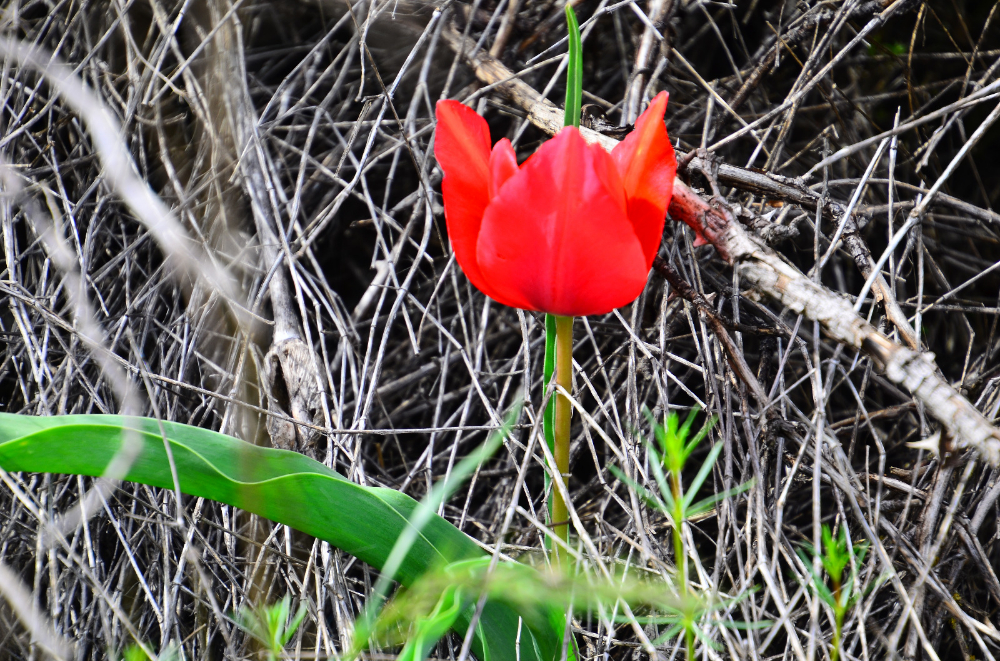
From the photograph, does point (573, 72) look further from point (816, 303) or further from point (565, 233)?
point (816, 303)

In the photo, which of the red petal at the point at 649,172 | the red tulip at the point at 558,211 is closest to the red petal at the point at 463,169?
the red tulip at the point at 558,211

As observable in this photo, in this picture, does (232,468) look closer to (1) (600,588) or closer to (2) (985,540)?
(1) (600,588)

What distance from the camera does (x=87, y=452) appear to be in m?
0.57

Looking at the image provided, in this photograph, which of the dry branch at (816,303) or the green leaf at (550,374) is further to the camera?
the green leaf at (550,374)

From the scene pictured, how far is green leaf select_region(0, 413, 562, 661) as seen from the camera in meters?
0.56

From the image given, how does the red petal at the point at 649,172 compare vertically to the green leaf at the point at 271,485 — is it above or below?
above

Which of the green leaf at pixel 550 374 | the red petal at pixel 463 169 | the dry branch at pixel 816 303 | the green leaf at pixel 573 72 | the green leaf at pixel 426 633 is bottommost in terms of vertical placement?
the green leaf at pixel 426 633

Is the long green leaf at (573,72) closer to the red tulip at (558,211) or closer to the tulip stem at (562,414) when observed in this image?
the red tulip at (558,211)

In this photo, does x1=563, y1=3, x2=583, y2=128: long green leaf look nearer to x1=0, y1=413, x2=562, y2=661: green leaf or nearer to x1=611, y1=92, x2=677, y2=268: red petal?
x1=611, y1=92, x2=677, y2=268: red petal

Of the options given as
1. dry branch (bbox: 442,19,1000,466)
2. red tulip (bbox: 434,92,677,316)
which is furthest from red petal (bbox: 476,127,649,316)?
dry branch (bbox: 442,19,1000,466)

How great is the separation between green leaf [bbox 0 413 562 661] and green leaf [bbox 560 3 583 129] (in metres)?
0.38

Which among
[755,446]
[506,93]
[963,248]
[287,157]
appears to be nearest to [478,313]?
[506,93]

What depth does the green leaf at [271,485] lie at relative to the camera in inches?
22.1

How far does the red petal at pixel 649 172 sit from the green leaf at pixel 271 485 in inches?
13.3
